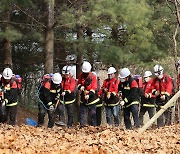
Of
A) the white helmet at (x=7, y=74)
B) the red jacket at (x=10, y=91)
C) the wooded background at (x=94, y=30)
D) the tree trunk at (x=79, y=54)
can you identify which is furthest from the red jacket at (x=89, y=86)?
the tree trunk at (x=79, y=54)

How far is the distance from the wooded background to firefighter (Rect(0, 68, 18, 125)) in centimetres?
339

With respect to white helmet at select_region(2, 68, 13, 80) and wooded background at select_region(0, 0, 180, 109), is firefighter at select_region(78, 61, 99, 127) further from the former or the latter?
wooded background at select_region(0, 0, 180, 109)

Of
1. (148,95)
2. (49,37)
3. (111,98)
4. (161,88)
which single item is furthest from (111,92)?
(49,37)

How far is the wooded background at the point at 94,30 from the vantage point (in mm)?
16094

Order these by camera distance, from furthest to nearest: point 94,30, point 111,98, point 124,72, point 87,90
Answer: point 94,30 < point 111,98 < point 87,90 < point 124,72

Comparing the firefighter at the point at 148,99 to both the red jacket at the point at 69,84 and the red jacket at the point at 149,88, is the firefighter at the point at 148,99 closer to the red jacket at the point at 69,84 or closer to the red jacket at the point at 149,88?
the red jacket at the point at 149,88

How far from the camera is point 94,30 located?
16.6 m

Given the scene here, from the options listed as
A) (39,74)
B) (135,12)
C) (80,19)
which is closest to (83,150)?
(80,19)

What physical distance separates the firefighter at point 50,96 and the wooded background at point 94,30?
117 inches

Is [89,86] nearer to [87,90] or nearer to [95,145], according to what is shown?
[87,90]

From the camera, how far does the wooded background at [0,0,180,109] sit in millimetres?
16094

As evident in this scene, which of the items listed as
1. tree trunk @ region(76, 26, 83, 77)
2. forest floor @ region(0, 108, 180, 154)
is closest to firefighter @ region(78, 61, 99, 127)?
tree trunk @ region(76, 26, 83, 77)

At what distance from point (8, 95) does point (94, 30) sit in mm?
4940

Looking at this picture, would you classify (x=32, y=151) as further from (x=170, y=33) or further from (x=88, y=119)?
(x=170, y=33)
